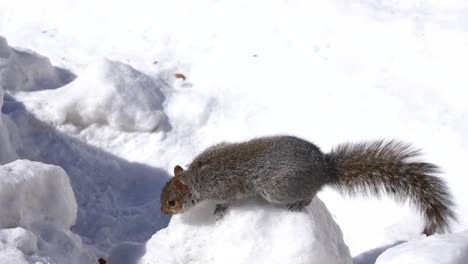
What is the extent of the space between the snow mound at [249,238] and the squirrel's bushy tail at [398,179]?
0.33 metres

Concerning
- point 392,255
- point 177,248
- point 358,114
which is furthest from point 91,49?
point 392,255

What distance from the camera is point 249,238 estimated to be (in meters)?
3.04

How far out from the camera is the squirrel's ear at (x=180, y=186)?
11.1 ft

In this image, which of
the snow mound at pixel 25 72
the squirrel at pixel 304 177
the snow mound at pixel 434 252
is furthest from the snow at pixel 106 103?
the snow mound at pixel 434 252

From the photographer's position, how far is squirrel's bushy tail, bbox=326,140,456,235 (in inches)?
133

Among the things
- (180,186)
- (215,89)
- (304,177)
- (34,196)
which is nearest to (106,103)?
(215,89)

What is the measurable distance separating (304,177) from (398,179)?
0.61 m

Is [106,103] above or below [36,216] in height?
below

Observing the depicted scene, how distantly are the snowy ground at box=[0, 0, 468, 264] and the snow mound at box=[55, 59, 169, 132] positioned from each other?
12 mm

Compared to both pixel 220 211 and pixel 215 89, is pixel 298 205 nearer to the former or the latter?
pixel 220 211

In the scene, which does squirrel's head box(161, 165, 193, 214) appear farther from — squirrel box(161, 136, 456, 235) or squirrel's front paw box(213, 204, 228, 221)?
squirrel's front paw box(213, 204, 228, 221)

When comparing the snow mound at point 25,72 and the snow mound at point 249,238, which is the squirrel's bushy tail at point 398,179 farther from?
the snow mound at point 25,72

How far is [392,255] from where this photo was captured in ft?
8.14

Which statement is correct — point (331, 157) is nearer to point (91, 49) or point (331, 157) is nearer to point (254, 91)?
point (254, 91)
